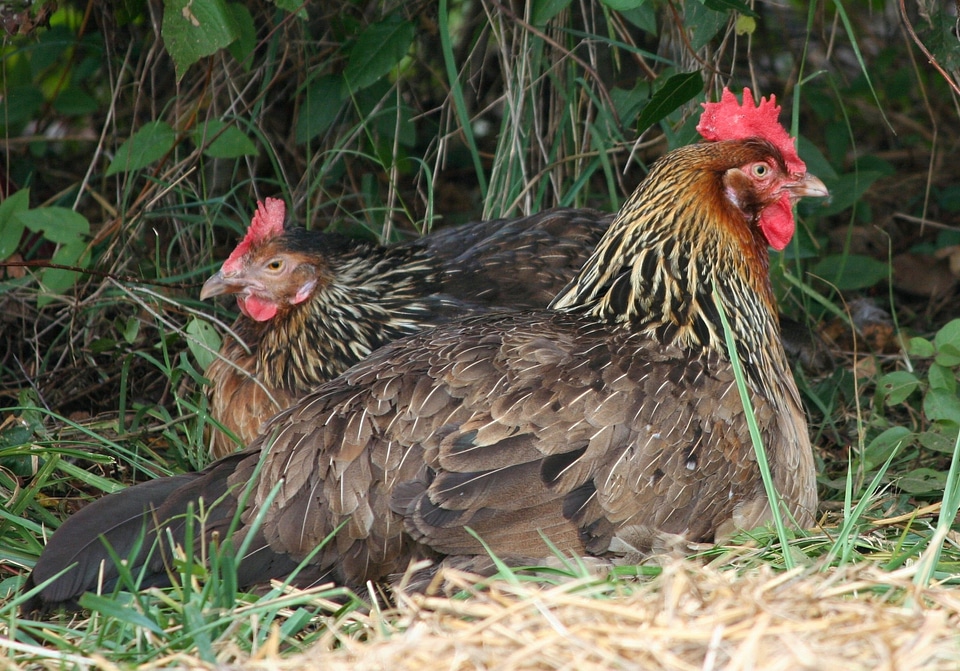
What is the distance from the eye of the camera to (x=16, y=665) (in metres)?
2.07

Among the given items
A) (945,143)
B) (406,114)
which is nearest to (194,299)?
(406,114)

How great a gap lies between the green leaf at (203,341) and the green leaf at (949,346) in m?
2.32

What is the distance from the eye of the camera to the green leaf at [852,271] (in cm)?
434

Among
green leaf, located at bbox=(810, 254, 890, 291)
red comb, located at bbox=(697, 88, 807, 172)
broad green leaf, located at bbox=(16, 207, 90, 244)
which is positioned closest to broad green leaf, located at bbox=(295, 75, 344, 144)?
broad green leaf, located at bbox=(16, 207, 90, 244)

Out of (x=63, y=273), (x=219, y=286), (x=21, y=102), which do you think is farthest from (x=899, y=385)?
(x=21, y=102)

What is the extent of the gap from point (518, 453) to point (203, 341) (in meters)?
1.46

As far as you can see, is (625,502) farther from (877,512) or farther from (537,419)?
(877,512)

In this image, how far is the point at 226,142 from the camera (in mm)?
3855

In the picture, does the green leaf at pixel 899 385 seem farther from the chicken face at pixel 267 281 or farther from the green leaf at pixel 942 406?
the chicken face at pixel 267 281

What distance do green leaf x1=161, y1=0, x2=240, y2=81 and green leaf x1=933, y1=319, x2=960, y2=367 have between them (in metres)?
2.37

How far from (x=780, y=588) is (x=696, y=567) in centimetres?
17

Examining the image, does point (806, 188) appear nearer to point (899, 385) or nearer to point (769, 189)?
point (769, 189)

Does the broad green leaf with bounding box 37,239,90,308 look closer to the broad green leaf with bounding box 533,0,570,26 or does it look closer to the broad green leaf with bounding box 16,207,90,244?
the broad green leaf with bounding box 16,207,90,244

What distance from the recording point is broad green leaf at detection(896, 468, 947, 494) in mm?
3107
